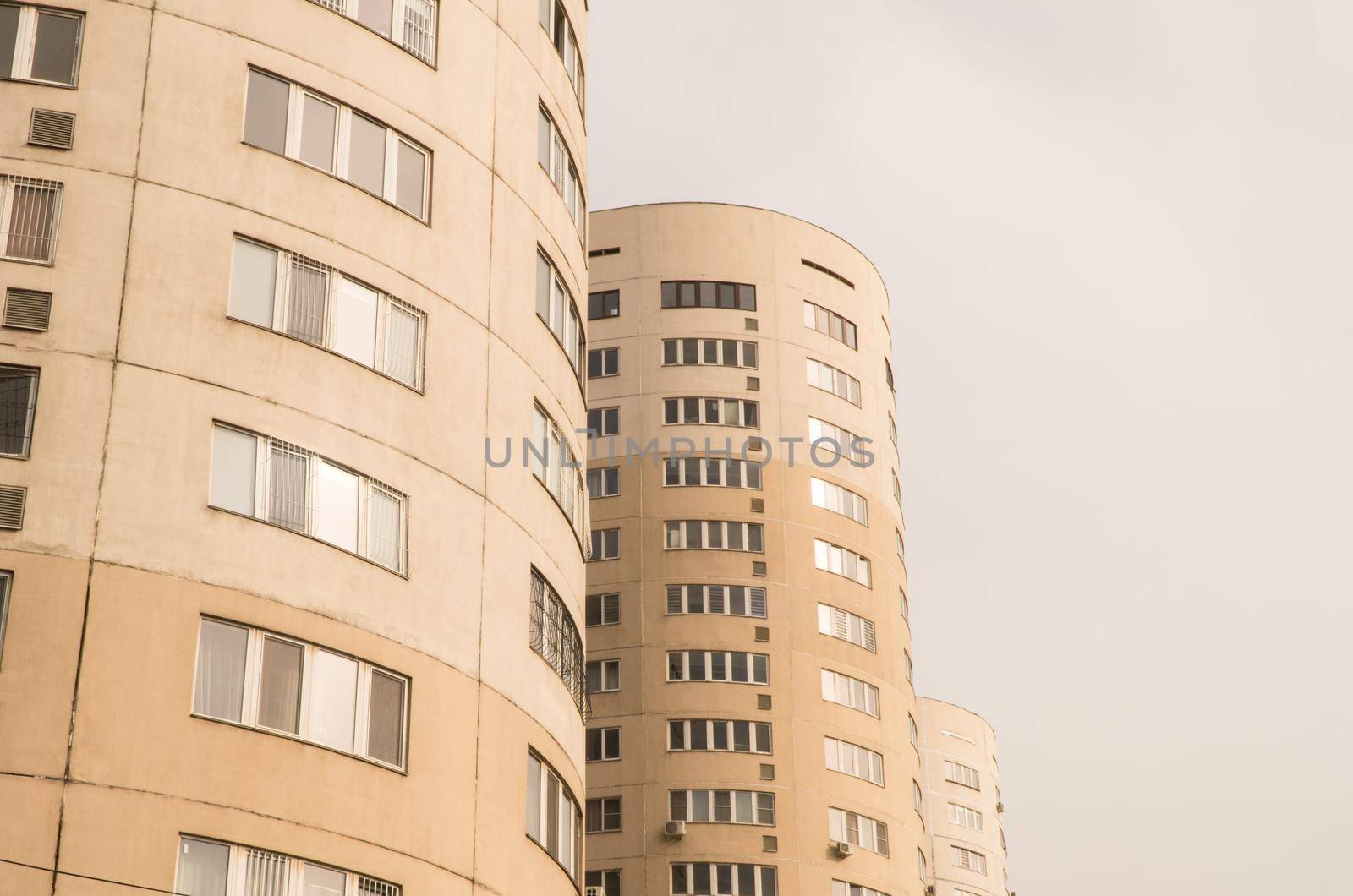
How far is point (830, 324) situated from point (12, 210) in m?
52.5

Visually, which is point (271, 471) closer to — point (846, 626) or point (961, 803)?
point (846, 626)

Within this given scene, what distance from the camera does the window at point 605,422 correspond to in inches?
2936

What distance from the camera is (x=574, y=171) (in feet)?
142

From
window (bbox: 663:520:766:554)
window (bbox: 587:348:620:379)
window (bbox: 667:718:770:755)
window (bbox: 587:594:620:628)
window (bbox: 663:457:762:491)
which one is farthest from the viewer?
window (bbox: 587:348:620:379)

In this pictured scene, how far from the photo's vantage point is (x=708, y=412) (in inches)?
2933

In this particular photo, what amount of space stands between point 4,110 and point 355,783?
13.5 m

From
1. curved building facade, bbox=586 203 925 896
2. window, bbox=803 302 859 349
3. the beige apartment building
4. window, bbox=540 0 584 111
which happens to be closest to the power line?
the beige apartment building

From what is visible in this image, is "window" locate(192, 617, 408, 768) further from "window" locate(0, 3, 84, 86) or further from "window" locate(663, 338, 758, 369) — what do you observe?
"window" locate(663, 338, 758, 369)

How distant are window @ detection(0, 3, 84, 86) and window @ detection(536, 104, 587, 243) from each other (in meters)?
12.1

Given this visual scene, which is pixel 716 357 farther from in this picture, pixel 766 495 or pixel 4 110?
pixel 4 110

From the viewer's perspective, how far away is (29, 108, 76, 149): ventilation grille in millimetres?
30031

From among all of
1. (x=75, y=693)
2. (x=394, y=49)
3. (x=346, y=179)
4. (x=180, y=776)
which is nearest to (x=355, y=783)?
(x=180, y=776)

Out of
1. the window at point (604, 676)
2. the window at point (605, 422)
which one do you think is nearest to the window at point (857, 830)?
the window at point (604, 676)

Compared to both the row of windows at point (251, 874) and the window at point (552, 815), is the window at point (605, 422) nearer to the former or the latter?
the window at point (552, 815)
